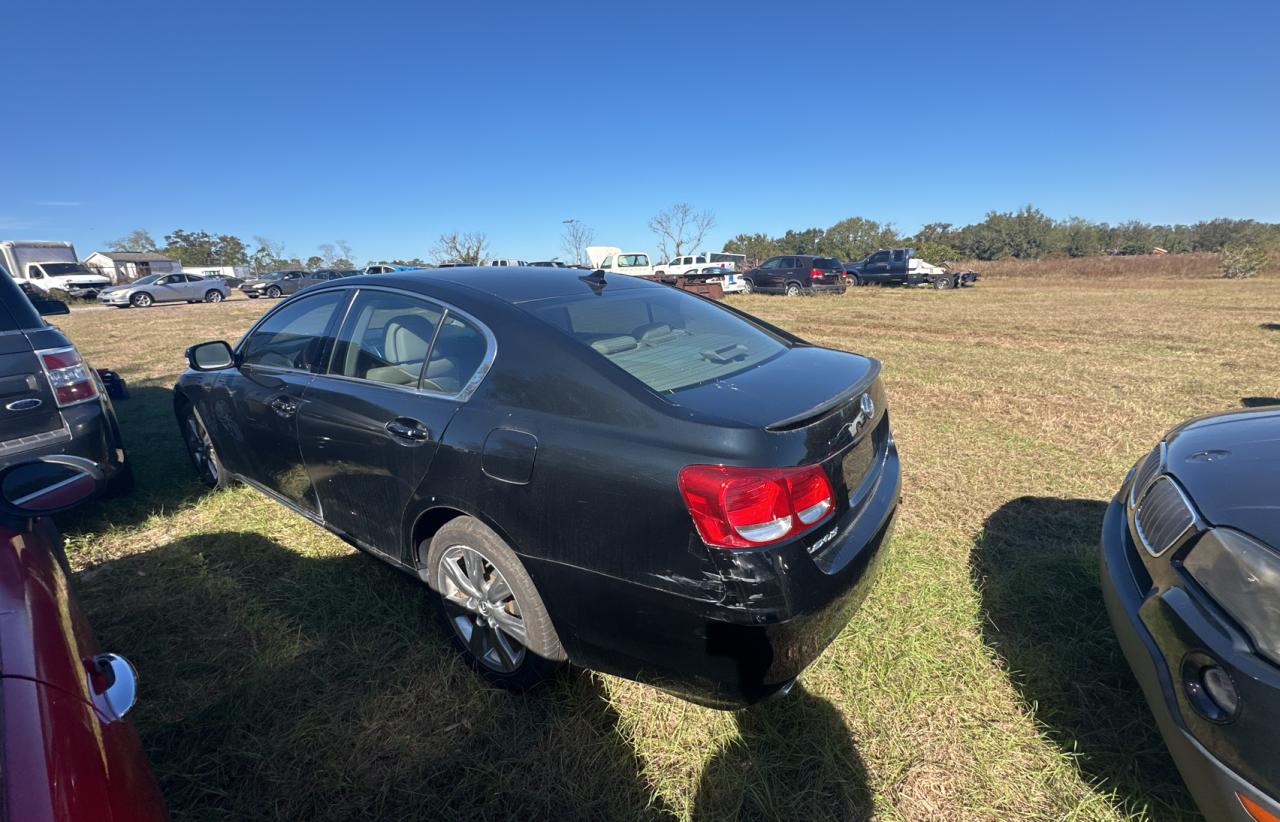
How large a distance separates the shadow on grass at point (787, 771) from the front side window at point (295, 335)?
255 cm

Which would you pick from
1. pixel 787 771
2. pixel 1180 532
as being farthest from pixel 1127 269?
pixel 787 771

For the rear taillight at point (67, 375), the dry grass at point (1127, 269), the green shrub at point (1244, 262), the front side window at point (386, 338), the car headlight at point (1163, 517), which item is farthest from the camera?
the dry grass at point (1127, 269)

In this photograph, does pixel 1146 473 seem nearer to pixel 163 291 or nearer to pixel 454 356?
pixel 454 356

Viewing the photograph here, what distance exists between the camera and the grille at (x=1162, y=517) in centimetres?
176

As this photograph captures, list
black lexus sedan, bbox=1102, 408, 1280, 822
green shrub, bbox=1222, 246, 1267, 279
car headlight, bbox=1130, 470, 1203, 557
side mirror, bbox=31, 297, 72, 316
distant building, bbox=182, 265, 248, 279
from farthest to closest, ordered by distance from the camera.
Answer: distant building, bbox=182, 265, 248, 279, green shrub, bbox=1222, 246, 1267, 279, side mirror, bbox=31, 297, 72, 316, car headlight, bbox=1130, 470, 1203, 557, black lexus sedan, bbox=1102, 408, 1280, 822

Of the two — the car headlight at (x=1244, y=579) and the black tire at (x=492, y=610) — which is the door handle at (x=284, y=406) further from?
the car headlight at (x=1244, y=579)

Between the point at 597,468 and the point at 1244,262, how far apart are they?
120ft

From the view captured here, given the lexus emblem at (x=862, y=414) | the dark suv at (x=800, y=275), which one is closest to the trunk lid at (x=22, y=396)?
the lexus emblem at (x=862, y=414)

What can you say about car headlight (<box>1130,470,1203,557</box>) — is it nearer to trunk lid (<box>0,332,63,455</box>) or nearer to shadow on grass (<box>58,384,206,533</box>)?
trunk lid (<box>0,332,63,455</box>)

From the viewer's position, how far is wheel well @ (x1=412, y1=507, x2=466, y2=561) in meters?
2.17

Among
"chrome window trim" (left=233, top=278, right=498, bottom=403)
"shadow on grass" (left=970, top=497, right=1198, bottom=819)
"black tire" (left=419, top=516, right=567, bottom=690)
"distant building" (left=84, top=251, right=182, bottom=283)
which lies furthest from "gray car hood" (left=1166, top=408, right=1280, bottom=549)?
"distant building" (left=84, top=251, right=182, bottom=283)

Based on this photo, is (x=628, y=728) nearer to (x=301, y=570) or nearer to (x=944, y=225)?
(x=301, y=570)

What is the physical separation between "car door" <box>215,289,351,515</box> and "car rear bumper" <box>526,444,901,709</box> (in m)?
1.71

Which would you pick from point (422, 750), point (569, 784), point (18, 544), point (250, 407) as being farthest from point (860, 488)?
point (250, 407)
